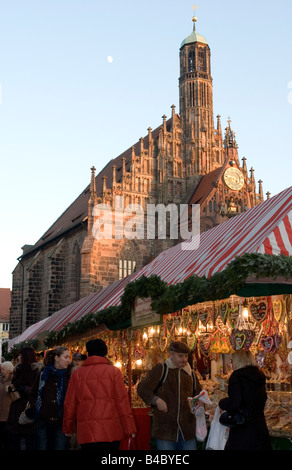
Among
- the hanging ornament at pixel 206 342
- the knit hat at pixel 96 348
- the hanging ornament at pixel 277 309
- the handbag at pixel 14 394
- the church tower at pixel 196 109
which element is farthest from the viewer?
the church tower at pixel 196 109

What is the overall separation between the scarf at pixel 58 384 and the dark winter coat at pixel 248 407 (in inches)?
82.6

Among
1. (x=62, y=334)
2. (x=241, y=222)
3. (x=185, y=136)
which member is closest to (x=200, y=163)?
(x=185, y=136)

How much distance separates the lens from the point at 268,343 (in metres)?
7.12

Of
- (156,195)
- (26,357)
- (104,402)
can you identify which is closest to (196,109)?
(156,195)

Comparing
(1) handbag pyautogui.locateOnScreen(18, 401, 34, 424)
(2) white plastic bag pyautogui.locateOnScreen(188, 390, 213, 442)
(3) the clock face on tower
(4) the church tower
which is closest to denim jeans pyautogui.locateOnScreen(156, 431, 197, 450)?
(2) white plastic bag pyautogui.locateOnScreen(188, 390, 213, 442)

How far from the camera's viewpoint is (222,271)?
19.9 feet

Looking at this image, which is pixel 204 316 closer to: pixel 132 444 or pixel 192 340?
pixel 192 340

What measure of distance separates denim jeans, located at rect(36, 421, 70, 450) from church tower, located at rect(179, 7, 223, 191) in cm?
2452

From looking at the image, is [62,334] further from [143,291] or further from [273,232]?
[273,232]

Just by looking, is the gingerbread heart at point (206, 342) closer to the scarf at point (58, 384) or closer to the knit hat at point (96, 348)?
the scarf at point (58, 384)

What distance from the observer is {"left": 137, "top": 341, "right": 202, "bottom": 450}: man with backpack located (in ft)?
16.7

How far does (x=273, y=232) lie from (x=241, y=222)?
7.56 ft

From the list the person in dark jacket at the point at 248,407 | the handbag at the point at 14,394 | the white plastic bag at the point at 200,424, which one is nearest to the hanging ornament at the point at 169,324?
the handbag at the point at 14,394

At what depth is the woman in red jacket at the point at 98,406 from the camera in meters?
4.45
